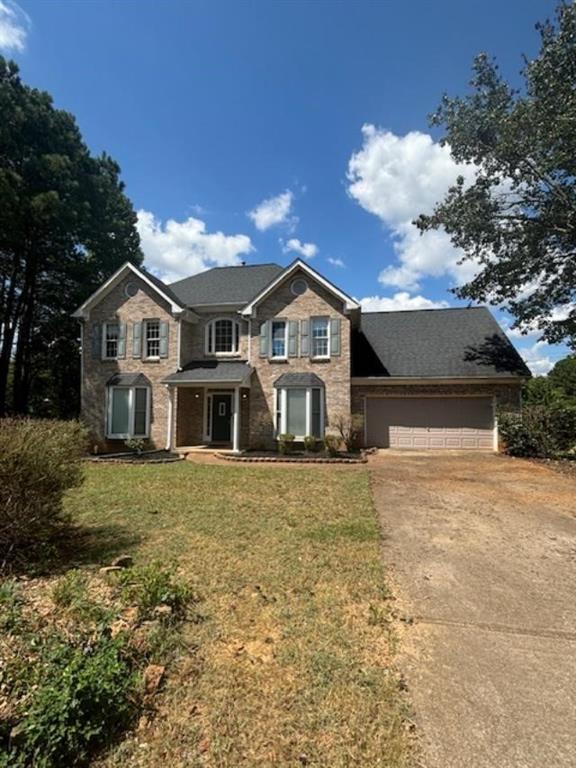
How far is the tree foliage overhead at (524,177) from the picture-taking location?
1373 cm

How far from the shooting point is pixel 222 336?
18141 mm

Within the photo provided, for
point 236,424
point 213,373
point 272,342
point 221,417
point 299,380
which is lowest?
point 236,424

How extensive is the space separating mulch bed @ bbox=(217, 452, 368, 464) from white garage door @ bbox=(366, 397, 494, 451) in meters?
2.67

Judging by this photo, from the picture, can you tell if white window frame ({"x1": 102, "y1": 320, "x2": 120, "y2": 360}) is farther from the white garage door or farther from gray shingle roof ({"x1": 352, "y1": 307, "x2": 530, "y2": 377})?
the white garage door

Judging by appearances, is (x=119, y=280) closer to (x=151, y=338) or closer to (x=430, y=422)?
(x=151, y=338)

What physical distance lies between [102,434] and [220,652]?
1630cm

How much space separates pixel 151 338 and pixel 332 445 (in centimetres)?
969

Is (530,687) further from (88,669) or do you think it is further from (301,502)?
(301,502)

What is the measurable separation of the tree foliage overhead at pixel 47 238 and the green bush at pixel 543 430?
23.9 metres

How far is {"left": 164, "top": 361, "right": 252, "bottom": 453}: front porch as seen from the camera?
639 inches

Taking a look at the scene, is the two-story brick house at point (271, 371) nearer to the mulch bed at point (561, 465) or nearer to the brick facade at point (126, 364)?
the brick facade at point (126, 364)

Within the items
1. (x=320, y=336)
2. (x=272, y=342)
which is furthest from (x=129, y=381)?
(x=320, y=336)

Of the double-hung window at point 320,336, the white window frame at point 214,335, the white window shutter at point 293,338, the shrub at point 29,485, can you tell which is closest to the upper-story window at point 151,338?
the white window frame at point 214,335

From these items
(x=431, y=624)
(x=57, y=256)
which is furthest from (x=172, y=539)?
(x=57, y=256)
